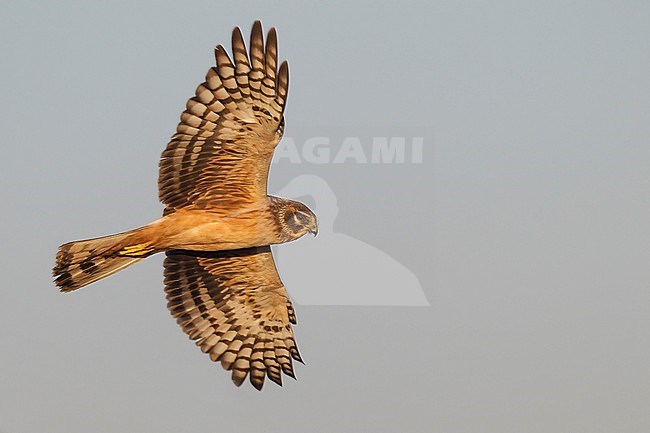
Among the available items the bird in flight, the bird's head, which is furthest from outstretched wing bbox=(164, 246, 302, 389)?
the bird's head

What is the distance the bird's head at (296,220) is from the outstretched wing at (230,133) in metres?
0.11

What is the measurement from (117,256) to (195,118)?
0.52 meters

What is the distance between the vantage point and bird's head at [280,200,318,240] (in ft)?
10.6

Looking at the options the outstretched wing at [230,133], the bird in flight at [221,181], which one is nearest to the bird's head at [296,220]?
the bird in flight at [221,181]

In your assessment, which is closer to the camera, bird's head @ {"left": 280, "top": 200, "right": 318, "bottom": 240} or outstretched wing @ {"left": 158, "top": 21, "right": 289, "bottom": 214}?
outstretched wing @ {"left": 158, "top": 21, "right": 289, "bottom": 214}

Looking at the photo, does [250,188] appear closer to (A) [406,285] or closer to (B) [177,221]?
(B) [177,221]

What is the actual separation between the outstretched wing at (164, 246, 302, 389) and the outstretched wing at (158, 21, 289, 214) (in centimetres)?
33

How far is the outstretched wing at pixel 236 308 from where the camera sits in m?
3.55

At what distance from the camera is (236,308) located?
3.64 metres

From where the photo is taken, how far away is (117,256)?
3.20 metres

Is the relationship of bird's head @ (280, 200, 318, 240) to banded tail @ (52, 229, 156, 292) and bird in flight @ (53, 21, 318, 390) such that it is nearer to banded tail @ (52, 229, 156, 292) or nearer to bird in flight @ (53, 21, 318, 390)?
bird in flight @ (53, 21, 318, 390)

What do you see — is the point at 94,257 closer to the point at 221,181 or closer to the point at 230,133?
the point at 221,181

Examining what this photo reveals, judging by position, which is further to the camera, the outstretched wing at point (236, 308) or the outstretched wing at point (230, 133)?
the outstretched wing at point (236, 308)

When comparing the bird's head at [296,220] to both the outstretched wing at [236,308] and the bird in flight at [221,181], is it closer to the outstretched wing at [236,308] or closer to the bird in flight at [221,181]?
the bird in flight at [221,181]
